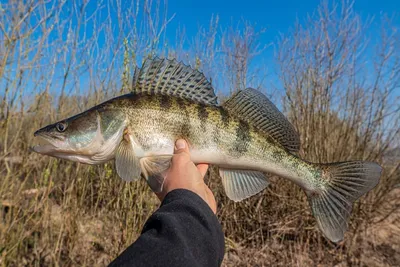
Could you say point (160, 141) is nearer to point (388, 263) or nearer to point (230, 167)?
point (230, 167)

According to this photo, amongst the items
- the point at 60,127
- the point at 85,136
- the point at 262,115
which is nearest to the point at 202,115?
the point at 262,115

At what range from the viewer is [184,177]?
166 centimetres

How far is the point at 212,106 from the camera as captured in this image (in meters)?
2.06

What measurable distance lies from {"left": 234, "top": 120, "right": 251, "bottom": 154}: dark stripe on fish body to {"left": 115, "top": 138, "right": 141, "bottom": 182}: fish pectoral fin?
56 cm

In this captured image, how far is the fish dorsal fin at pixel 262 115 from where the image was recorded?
2.13m

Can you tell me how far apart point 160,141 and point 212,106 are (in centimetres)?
36

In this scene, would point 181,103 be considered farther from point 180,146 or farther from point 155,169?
point 155,169

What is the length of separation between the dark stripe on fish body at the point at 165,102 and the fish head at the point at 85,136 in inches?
9.1

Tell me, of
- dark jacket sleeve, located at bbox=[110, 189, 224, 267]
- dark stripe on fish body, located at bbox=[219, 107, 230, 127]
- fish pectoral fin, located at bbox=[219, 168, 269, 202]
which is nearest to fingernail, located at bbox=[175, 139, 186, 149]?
dark stripe on fish body, located at bbox=[219, 107, 230, 127]

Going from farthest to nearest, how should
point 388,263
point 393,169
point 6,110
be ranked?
point 393,169, point 388,263, point 6,110

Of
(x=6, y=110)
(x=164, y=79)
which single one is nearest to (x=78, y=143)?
(x=164, y=79)

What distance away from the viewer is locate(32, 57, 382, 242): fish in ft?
6.39

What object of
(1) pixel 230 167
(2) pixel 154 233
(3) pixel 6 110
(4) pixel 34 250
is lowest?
(4) pixel 34 250

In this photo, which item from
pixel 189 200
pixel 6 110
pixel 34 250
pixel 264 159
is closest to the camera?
pixel 189 200
